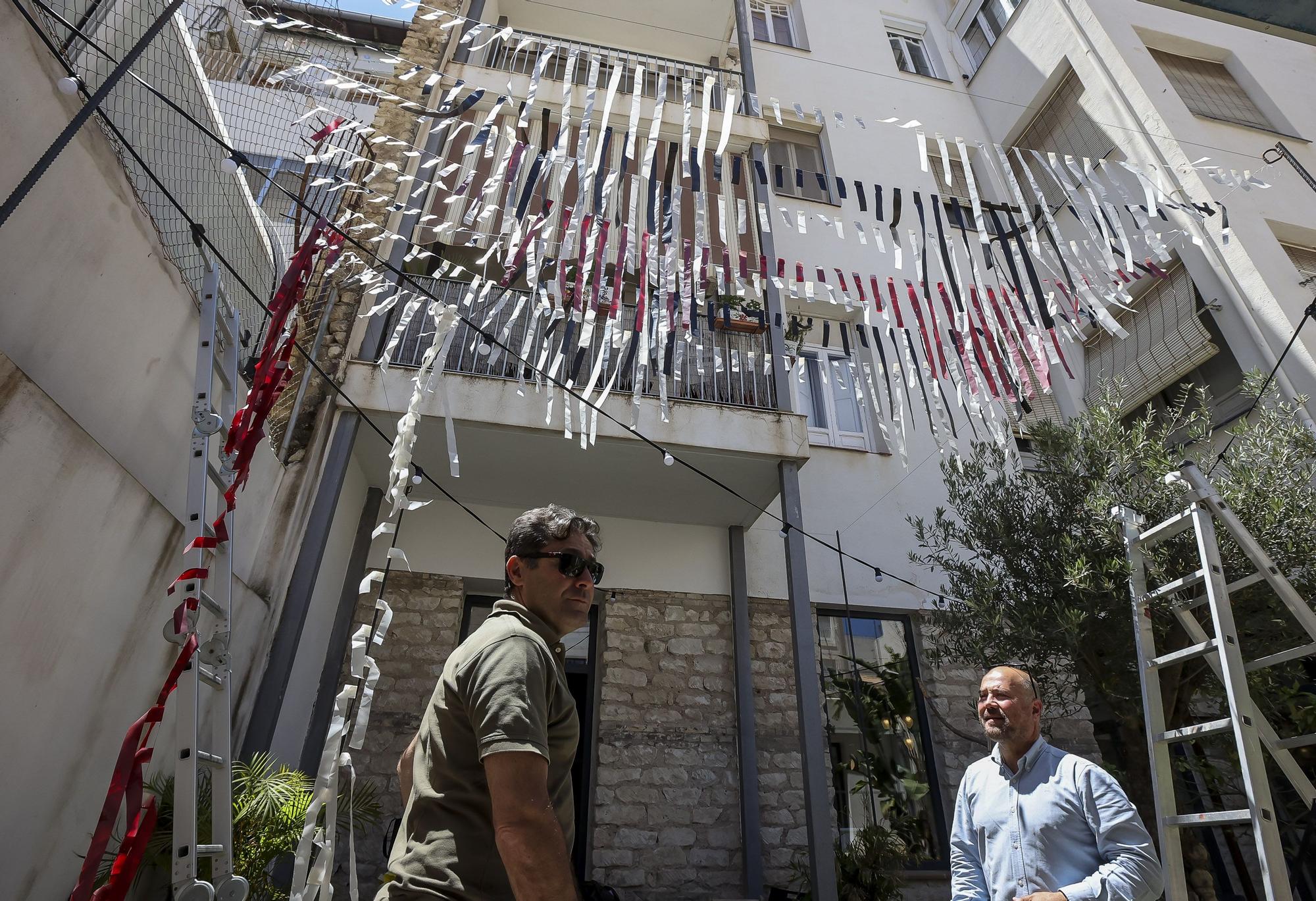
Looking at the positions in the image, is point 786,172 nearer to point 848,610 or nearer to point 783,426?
point 783,426

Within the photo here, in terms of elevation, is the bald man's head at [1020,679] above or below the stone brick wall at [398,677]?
below

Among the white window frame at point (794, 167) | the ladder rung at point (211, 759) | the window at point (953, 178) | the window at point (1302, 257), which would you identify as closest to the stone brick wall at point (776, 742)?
the ladder rung at point (211, 759)

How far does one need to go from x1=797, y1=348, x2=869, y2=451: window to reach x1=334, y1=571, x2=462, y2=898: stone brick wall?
441 centimetres

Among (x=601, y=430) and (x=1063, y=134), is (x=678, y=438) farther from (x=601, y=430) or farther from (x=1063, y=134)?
(x=1063, y=134)

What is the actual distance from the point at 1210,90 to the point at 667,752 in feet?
35.9

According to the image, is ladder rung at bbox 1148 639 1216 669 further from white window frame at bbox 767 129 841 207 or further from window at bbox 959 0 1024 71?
window at bbox 959 0 1024 71

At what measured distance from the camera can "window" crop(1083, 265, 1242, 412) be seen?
25.4 feet

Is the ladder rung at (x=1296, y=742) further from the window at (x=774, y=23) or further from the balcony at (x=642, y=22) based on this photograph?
the window at (x=774, y=23)

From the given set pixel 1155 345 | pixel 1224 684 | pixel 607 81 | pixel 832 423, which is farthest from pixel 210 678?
pixel 1155 345

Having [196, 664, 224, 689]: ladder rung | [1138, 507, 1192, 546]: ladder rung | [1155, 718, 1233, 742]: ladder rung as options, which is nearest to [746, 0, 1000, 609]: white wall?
[1138, 507, 1192, 546]: ladder rung

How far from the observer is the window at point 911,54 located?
1234 cm

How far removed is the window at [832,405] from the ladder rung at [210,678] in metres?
6.56

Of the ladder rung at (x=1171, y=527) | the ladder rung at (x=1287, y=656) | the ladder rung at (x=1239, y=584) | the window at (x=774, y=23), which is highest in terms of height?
the window at (x=774, y=23)

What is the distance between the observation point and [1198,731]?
10.6 feet
